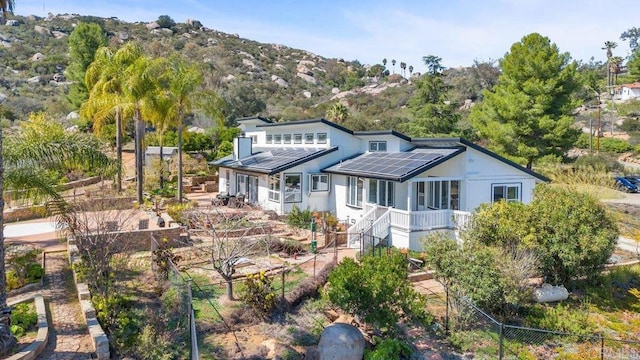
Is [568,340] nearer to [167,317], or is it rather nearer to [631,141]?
[167,317]

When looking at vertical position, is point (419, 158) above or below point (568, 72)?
below

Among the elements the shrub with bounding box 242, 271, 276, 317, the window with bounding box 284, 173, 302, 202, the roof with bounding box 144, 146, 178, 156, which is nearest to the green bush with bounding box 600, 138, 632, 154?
the window with bounding box 284, 173, 302, 202

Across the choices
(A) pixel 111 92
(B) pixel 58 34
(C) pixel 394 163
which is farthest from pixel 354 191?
(B) pixel 58 34

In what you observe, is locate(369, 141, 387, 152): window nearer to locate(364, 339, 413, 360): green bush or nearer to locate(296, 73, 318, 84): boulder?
locate(364, 339, 413, 360): green bush

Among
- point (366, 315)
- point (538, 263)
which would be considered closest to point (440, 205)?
point (538, 263)

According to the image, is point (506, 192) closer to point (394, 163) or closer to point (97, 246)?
point (394, 163)


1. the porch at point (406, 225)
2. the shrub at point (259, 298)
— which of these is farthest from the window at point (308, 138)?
the shrub at point (259, 298)
